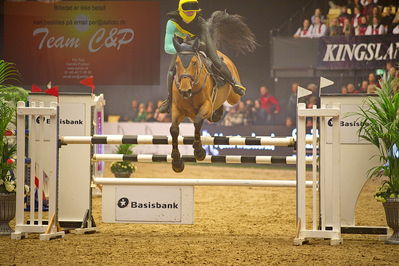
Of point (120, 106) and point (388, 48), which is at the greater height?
point (388, 48)

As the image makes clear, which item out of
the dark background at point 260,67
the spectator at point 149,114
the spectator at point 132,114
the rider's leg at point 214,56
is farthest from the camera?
the spectator at point 132,114

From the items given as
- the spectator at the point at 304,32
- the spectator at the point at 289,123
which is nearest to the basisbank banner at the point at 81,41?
the spectator at the point at 289,123

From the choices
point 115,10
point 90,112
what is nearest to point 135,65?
point 115,10

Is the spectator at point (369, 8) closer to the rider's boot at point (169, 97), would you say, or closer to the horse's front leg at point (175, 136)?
the rider's boot at point (169, 97)

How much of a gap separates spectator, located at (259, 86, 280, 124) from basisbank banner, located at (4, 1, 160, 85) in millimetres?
2280

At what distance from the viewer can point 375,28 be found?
44.1 feet

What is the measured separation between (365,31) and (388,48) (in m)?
0.59

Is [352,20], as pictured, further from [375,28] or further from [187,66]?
[187,66]

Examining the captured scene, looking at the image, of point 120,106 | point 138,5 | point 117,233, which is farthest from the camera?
point 120,106

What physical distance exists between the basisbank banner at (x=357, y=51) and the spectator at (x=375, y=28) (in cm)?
10

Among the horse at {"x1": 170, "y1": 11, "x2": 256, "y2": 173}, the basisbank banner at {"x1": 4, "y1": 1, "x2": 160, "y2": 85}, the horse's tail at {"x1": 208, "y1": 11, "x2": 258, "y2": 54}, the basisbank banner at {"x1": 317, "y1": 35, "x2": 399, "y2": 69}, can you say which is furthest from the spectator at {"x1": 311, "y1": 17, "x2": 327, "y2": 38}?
the horse at {"x1": 170, "y1": 11, "x2": 256, "y2": 173}

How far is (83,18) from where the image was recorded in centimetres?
1296

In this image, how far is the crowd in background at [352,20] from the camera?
529 inches

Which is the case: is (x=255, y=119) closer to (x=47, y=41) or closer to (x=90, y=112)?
(x=47, y=41)
